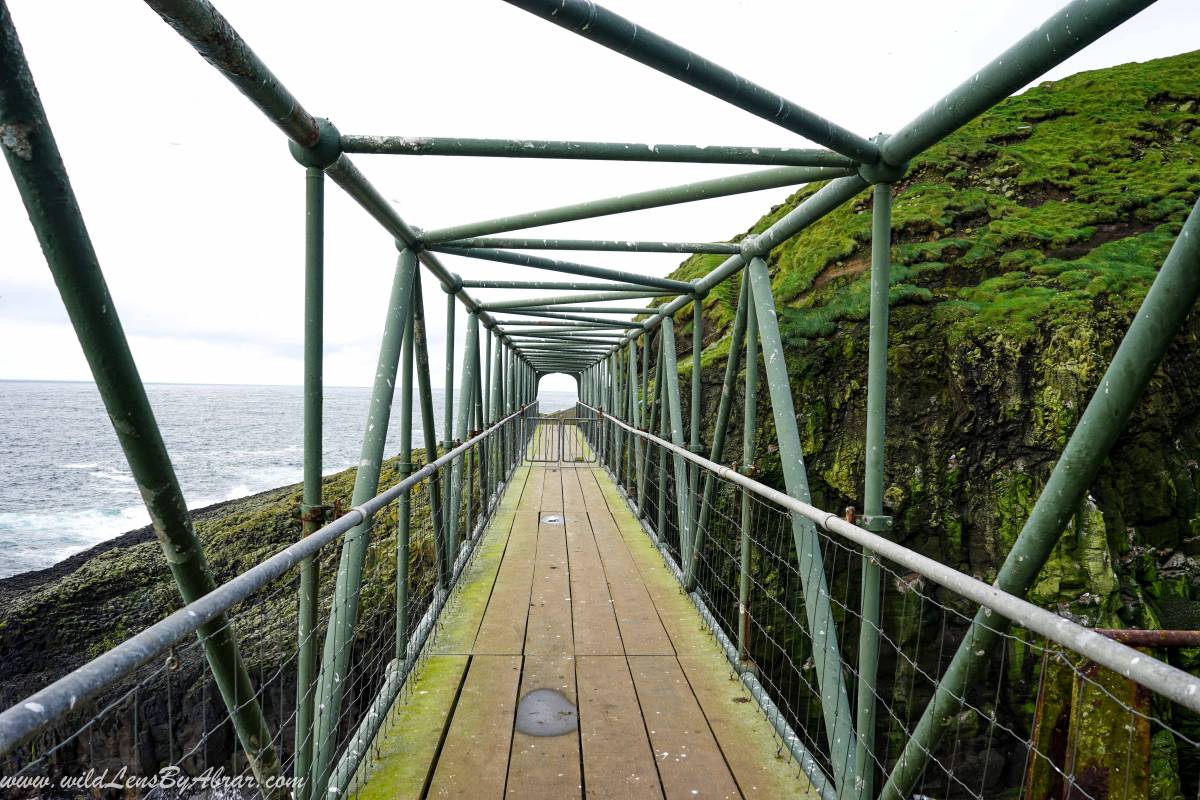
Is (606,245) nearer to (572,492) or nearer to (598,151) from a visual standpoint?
(598,151)

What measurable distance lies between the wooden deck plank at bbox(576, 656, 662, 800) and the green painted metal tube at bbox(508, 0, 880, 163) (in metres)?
2.64

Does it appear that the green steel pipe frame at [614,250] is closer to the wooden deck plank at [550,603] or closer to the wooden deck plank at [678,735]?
the wooden deck plank at [678,735]

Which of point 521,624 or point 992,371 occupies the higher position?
point 992,371

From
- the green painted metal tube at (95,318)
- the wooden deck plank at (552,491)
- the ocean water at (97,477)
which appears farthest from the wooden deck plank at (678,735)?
the ocean water at (97,477)

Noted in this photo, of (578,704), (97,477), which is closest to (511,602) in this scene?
(578,704)

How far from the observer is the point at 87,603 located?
14.5 m

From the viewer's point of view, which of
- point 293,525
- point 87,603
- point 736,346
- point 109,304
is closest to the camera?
point 109,304

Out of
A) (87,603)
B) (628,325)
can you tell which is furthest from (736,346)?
(87,603)

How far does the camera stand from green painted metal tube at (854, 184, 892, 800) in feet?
7.89

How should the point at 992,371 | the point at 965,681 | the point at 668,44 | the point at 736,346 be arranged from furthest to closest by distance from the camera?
the point at 992,371
the point at 736,346
the point at 668,44
the point at 965,681

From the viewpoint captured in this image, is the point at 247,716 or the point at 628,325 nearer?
the point at 247,716

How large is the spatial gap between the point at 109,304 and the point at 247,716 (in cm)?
133

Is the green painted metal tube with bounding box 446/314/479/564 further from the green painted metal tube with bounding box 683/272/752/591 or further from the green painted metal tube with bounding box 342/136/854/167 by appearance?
the green painted metal tube with bounding box 342/136/854/167

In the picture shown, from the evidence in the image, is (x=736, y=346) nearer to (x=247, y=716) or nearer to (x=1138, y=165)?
(x=247, y=716)
